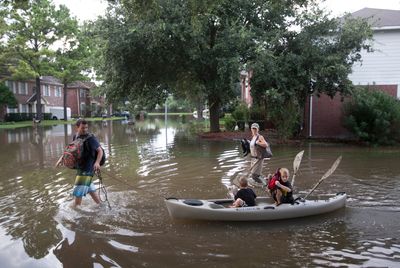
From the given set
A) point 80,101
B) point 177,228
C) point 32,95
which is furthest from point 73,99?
point 177,228

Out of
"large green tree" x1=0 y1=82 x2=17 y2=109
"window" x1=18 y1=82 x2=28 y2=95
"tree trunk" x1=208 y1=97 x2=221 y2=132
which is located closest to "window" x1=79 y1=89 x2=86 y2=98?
"window" x1=18 y1=82 x2=28 y2=95

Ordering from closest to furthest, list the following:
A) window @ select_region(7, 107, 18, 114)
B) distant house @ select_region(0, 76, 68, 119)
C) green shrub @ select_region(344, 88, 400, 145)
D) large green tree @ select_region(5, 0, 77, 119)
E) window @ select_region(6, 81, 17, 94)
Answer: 1. green shrub @ select_region(344, 88, 400, 145)
2. large green tree @ select_region(5, 0, 77, 119)
3. window @ select_region(7, 107, 18, 114)
4. window @ select_region(6, 81, 17, 94)
5. distant house @ select_region(0, 76, 68, 119)

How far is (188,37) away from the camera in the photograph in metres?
20.2

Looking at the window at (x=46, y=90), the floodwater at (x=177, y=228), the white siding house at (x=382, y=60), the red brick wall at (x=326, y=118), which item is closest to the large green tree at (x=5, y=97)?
the window at (x=46, y=90)

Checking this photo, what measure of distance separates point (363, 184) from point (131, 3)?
7.05m

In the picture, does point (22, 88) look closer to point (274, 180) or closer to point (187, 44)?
point (187, 44)

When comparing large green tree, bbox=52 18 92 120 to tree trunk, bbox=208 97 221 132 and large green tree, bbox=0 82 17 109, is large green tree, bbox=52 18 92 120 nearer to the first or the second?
large green tree, bbox=0 82 17 109

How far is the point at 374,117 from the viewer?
1861 centimetres

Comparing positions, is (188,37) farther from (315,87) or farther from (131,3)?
(131,3)

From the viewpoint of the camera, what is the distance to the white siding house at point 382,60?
2189cm

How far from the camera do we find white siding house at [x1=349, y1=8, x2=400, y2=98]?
21.9 m

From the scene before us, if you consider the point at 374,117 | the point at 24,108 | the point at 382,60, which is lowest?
the point at 374,117

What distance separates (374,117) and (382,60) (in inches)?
198

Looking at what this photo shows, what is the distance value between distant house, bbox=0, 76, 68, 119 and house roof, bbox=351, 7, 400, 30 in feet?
120
